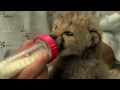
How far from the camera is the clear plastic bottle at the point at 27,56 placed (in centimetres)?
70

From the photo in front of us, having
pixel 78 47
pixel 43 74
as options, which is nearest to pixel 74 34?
pixel 78 47

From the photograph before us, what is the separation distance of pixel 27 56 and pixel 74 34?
177 mm

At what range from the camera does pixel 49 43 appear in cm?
74

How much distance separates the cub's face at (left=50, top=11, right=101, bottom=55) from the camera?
0.80 m

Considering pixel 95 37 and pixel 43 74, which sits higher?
pixel 95 37

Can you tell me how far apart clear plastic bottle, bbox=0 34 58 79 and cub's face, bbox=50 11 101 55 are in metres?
0.04

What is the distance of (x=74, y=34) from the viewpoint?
816mm

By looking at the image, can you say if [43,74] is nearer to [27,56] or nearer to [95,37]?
[27,56]

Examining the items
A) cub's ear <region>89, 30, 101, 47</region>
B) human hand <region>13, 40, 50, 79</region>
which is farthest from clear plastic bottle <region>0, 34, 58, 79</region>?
cub's ear <region>89, 30, 101, 47</region>

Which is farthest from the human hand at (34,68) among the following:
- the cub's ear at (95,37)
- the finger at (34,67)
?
the cub's ear at (95,37)

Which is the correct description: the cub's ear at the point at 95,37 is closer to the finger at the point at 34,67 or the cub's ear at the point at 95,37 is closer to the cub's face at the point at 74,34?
the cub's face at the point at 74,34

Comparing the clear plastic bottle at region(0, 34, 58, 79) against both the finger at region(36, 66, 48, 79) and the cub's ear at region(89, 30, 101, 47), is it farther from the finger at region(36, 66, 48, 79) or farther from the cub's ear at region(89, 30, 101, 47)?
the cub's ear at region(89, 30, 101, 47)

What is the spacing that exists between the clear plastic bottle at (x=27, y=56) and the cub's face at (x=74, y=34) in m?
0.04

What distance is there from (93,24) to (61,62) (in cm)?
18
